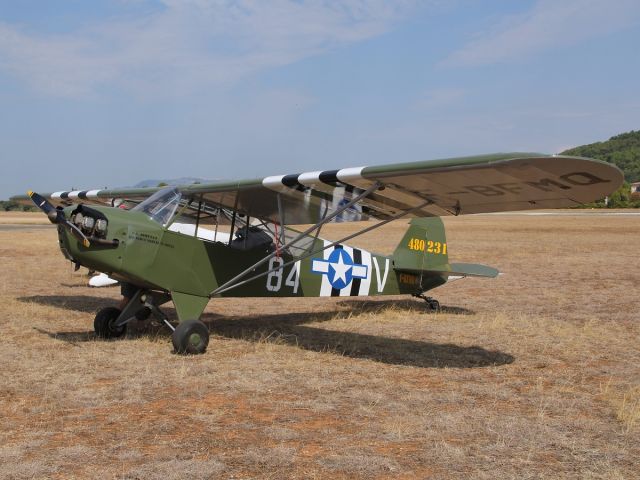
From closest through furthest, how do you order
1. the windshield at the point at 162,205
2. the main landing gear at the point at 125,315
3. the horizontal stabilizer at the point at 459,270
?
the windshield at the point at 162,205 → the main landing gear at the point at 125,315 → the horizontal stabilizer at the point at 459,270

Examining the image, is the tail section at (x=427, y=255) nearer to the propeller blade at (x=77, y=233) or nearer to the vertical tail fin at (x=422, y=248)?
the vertical tail fin at (x=422, y=248)

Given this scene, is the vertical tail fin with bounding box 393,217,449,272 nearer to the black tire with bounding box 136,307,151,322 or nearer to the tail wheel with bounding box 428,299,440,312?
the tail wheel with bounding box 428,299,440,312

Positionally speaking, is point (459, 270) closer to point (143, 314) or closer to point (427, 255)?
point (427, 255)

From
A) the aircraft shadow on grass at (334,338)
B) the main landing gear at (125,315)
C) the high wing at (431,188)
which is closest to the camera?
the high wing at (431,188)

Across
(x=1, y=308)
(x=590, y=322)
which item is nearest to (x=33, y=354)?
(x=1, y=308)

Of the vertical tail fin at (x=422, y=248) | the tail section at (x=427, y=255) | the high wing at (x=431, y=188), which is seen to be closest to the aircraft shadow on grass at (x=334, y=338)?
the tail section at (x=427, y=255)

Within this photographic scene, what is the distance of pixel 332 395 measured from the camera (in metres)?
5.74

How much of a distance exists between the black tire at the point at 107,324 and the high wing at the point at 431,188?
1.88 m

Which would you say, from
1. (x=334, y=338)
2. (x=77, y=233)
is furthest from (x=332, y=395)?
(x=77, y=233)

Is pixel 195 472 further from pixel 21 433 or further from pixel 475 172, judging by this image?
pixel 475 172

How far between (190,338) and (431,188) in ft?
10.9

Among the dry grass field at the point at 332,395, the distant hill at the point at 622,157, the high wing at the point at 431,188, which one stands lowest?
the dry grass field at the point at 332,395

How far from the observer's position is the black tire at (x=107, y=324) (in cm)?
831

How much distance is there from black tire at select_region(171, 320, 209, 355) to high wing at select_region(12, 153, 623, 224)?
187 cm
